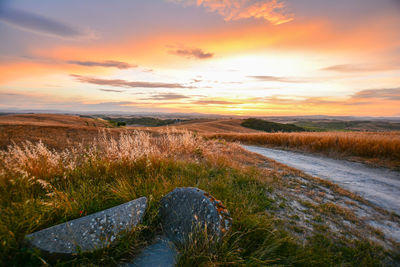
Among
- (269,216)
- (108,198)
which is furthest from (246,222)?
(108,198)

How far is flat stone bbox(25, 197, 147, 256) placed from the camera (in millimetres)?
2059

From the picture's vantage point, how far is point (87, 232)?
7.45 feet

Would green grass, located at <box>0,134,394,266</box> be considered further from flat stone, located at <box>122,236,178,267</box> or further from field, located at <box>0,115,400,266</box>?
flat stone, located at <box>122,236,178,267</box>

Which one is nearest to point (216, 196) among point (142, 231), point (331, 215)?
point (142, 231)

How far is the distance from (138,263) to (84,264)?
0.58 meters

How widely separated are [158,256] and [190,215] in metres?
0.62

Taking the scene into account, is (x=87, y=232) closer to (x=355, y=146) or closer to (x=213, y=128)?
(x=355, y=146)

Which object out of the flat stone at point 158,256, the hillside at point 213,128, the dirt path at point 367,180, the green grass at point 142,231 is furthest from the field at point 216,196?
the hillside at point 213,128

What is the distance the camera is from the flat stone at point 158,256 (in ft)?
7.25

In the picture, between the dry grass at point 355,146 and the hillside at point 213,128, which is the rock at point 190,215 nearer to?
the dry grass at point 355,146

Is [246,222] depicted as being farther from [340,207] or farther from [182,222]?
[340,207]

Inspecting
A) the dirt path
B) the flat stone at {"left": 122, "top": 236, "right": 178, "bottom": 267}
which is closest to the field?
the flat stone at {"left": 122, "top": 236, "right": 178, "bottom": 267}

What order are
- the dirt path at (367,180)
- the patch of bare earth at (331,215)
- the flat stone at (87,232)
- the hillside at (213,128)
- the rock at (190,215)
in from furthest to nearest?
the hillside at (213,128)
the dirt path at (367,180)
the patch of bare earth at (331,215)
the rock at (190,215)
the flat stone at (87,232)

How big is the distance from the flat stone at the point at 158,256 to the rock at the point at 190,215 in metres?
0.12
